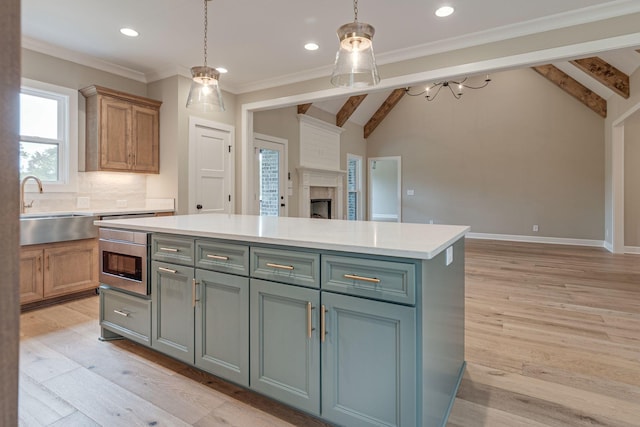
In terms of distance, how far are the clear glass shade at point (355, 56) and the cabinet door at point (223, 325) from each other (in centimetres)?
143

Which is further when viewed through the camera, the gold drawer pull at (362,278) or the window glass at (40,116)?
the window glass at (40,116)

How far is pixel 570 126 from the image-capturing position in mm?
7156

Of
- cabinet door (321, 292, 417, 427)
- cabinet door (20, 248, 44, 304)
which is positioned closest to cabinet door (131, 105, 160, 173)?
cabinet door (20, 248, 44, 304)

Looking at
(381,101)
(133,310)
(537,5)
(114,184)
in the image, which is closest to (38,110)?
(114,184)

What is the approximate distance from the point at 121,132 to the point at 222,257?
3.38 m

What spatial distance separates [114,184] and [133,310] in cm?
285

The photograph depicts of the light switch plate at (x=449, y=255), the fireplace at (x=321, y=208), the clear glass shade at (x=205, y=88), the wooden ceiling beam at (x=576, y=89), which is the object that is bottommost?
the light switch plate at (x=449, y=255)

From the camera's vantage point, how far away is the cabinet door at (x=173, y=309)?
218cm

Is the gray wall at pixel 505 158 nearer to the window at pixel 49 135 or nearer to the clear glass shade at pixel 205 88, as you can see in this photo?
the clear glass shade at pixel 205 88

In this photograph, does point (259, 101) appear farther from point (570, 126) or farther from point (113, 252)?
point (570, 126)

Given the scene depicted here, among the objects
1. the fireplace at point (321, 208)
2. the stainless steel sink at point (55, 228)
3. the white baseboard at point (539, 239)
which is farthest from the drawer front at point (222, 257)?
the white baseboard at point (539, 239)

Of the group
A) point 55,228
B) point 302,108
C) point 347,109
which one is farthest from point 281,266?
point 347,109

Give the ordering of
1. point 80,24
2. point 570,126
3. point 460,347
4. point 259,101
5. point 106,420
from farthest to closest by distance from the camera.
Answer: point 570,126 → point 259,101 → point 80,24 → point 460,347 → point 106,420

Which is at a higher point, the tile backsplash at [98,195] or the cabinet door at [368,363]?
the tile backsplash at [98,195]
